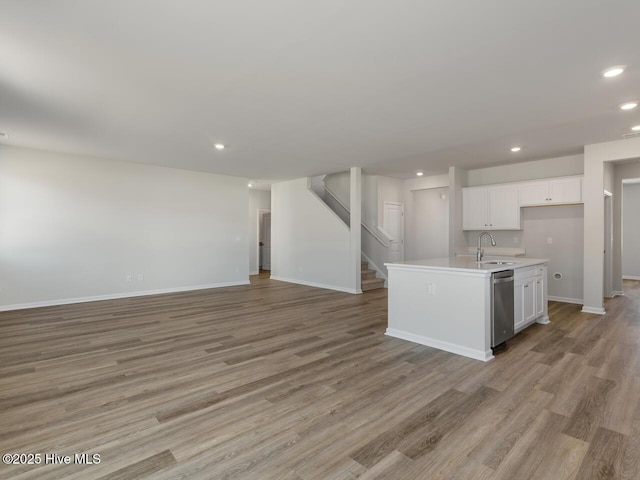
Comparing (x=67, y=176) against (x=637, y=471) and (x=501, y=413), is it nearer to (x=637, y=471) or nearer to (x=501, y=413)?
(x=501, y=413)

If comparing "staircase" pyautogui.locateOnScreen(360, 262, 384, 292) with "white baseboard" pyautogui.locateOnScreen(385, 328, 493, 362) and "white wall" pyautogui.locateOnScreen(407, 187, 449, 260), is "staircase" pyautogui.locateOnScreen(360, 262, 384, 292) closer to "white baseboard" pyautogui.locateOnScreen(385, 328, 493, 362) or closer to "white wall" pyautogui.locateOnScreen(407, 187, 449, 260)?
"white wall" pyautogui.locateOnScreen(407, 187, 449, 260)

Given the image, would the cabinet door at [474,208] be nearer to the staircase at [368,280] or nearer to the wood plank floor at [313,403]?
the staircase at [368,280]

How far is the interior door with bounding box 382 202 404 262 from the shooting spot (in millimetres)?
8367

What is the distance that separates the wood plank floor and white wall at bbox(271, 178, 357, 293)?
10.5ft

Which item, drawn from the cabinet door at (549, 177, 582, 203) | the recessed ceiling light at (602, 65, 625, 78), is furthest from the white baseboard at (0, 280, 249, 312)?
the recessed ceiling light at (602, 65, 625, 78)

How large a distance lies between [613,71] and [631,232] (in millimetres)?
8289

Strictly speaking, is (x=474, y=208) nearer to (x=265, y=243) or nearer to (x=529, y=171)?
(x=529, y=171)

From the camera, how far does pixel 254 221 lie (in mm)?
10547

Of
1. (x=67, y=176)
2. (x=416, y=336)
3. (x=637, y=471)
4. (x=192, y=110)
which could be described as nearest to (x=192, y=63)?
(x=192, y=110)

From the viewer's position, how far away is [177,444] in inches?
77.9

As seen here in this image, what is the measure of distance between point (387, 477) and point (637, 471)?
1355 mm

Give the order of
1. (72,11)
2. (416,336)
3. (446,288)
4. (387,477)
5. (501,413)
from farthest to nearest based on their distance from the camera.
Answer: (416,336) → (446,288) → (501,413) → (72,11) → (387,477)

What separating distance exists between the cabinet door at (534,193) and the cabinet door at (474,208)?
68 centimetres

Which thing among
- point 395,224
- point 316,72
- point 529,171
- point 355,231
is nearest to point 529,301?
Result: point 529,171
